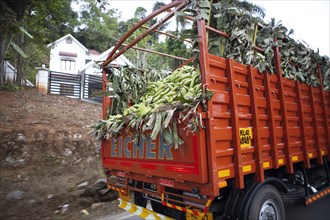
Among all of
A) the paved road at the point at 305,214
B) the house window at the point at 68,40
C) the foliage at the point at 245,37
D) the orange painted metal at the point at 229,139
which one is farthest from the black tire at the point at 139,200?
the house window at the point at 68,40

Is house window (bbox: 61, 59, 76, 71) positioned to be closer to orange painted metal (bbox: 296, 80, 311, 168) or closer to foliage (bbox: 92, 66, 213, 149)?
foliage (bbox: 92, 66, 213, 149)

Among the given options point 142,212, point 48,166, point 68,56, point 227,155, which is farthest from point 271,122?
point 68,56

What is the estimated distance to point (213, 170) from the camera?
274 centimetres

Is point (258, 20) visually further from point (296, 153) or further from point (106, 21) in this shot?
point (106, 21)

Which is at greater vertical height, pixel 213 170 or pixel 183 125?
pixel 183 125

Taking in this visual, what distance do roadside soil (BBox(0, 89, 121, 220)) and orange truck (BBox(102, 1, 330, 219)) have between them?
4.37ft

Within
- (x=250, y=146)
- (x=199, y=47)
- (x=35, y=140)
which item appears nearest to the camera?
(x=199, y=47)

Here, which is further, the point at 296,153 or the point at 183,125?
the point at 296,153

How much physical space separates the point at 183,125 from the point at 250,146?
0.94 m

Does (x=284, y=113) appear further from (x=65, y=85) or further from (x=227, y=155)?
(x=65, y=85)

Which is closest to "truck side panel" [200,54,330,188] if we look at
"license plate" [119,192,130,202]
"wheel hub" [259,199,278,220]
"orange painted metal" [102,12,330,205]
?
"orange painted metal" [102,12,330,205]

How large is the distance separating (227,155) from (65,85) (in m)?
→ 14.4

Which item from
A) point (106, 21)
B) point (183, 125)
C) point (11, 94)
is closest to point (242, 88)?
point (183, 125)

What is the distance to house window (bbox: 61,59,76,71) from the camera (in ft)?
105
